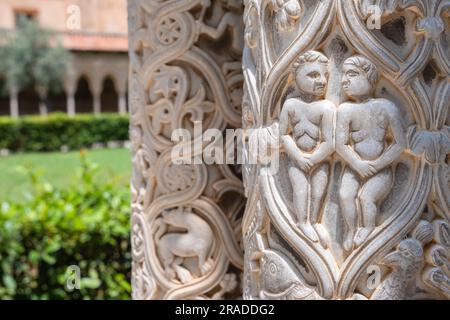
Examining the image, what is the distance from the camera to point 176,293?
1.80 metres

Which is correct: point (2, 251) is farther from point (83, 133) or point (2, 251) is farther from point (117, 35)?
point (117, 35)

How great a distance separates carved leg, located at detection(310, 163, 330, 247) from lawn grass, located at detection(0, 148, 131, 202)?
659cm

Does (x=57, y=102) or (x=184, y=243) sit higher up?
(x=57, y=102)

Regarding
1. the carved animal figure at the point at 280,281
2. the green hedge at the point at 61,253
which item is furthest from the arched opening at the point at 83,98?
the carved animal figure at the point at 280,281

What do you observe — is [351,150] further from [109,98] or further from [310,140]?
[109,98]

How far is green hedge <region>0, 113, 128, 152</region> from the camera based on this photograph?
55.3 feet

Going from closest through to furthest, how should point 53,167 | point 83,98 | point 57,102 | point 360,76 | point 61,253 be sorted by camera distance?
point 360,76 < point 61,253 < point 53,167 < point 57,102 < point 83,98

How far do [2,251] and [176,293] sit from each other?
1672 mm

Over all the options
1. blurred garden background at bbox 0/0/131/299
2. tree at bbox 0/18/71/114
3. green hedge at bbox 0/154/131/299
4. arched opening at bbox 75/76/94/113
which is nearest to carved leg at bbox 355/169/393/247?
blurred garden background at bbox 0/0/131/299

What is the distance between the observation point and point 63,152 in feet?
56.2

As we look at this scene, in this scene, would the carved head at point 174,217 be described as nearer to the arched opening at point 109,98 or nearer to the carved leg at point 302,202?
the carved leg at point 302,202

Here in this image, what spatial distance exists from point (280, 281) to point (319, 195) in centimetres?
20

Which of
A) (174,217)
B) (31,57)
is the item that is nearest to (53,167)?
(174,217)
